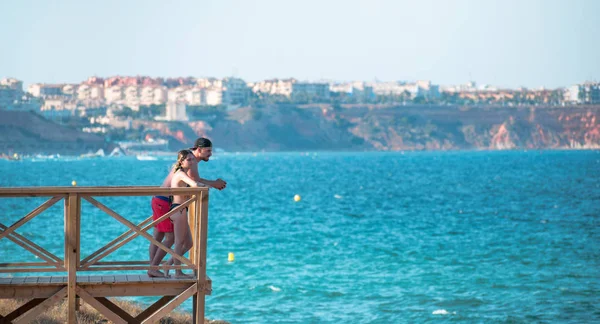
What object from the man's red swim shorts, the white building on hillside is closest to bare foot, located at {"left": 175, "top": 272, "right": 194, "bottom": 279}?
the man's red swim shorts

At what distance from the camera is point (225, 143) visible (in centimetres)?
18312

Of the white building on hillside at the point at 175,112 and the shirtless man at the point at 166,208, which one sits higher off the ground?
the shirtless man at the point at 166,208

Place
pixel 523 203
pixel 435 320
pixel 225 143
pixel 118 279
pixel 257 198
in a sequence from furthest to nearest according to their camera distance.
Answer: pixel 225 143
pixel 257 198
pixel 523 203
pixel 435 320
pixel 118 279

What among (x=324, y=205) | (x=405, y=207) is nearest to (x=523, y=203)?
(x=405, y=207)

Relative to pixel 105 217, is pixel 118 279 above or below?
above

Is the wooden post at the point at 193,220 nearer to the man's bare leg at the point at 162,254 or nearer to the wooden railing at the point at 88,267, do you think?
the wooden railing at the point at 88,267

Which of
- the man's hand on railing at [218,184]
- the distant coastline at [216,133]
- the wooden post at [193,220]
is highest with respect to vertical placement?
the man's hand on railing at [218,184]

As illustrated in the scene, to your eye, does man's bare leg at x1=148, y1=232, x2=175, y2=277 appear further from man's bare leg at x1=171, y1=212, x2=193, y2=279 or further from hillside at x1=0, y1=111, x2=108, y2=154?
hillside at x1=0, y1=111, x2=108, y2=154

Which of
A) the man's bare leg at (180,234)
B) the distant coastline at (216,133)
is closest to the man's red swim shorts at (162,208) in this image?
the man's bare leg at (180,234)

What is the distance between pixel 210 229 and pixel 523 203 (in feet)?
74.2

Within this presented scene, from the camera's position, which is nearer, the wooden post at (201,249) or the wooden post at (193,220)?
the wooden post at (201,249)

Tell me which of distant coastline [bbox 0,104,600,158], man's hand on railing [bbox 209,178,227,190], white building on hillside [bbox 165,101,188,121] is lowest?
distant coastline [bbox 0,104,600,158]

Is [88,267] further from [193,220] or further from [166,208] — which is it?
[193,220]

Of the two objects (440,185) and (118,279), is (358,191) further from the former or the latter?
(118,279)
